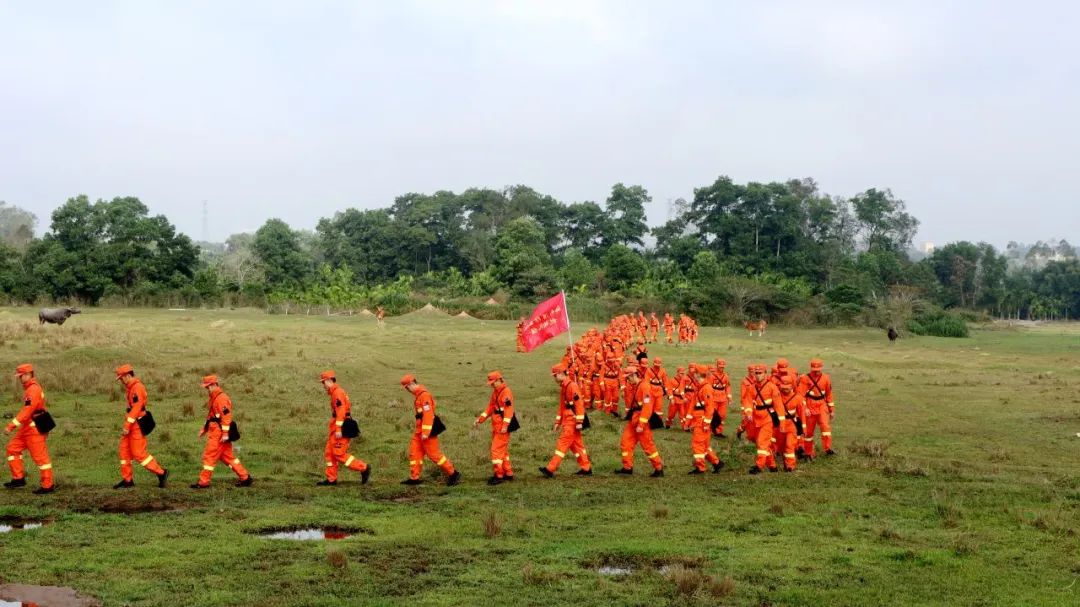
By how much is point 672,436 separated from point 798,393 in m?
4.41

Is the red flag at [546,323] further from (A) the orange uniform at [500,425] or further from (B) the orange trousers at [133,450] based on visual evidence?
(B) the orange trousers at [133,450]

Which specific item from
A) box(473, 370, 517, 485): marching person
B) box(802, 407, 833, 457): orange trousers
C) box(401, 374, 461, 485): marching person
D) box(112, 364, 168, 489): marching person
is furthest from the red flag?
box(112, 364, 168, 489): marching person

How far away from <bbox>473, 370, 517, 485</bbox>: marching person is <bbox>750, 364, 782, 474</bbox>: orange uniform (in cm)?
457

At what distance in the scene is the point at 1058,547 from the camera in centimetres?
1165

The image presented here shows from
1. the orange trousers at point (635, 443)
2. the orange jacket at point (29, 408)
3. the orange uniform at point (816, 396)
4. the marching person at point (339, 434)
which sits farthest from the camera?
the orange uniform at point (816, 396)

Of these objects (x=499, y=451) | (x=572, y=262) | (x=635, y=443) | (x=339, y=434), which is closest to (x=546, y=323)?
(x=635, y=443)

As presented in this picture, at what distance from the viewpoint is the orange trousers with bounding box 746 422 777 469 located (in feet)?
54.7

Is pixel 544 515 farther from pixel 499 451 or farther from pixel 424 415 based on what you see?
pixel 424 415

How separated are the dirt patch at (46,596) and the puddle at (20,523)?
2584 mm

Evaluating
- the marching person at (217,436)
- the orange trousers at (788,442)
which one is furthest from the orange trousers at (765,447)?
the marching person at (217,436)

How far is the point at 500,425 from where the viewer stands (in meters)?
15.5

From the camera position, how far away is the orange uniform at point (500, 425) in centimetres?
1548

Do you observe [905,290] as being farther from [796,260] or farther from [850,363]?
[850,363]

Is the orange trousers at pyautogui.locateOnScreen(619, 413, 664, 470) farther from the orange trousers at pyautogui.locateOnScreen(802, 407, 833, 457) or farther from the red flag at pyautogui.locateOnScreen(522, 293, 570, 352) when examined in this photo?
the red flag at pyautogui.locateOnScreen(522, 293, 570, 352)
